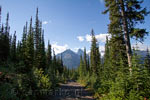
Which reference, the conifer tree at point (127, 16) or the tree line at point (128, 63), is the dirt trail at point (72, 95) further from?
the conifer tree at point (127, 16)

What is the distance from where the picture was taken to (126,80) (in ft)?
23.5

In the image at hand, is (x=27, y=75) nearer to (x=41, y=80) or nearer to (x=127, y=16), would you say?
(x=41, y=80)

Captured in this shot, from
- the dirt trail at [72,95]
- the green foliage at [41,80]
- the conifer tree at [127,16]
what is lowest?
the dirt trail at [72,95]

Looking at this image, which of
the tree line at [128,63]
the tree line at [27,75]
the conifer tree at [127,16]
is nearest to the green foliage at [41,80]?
the tree line at [27,75]

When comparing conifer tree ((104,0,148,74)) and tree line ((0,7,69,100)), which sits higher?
conifer tree ((104,0,148,74))

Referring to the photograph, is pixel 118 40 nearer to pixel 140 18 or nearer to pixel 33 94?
pixel 140 18

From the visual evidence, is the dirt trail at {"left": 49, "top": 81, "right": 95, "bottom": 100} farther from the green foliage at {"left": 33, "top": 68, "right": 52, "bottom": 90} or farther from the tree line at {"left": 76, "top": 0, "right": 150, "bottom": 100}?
the tree line at {"left": 76, "top": 0, "right": 150, "bottom": 100}

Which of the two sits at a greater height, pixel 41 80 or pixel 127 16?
pixel 127 16

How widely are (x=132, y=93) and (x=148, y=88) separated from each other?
128cm

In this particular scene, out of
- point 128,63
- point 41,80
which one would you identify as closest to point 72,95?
point 41,80

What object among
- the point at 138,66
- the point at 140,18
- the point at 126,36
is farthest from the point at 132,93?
the point at 140,18

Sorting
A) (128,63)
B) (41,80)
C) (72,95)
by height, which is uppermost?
(128,63)

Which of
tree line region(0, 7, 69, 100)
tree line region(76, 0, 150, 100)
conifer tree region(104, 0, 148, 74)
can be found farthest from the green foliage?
conifer tree region(104, 0, 148, 74)

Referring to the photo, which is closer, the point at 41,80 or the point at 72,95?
the point at 41,80
